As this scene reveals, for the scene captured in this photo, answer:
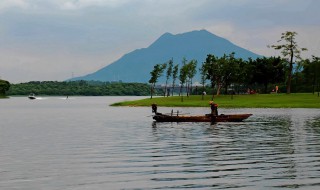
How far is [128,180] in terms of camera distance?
29.1m

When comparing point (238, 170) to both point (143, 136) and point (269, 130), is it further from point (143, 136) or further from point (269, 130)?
point (269, 130)

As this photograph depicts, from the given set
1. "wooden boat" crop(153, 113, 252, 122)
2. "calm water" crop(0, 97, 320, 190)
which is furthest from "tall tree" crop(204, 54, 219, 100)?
"calm water" crop(0, 97, 320, 190)

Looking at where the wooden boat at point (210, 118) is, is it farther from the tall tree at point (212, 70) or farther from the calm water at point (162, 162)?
the tall tree at point (212, 70)

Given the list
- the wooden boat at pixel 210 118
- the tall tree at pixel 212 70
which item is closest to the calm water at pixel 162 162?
the wooden boat at pixel 210 118

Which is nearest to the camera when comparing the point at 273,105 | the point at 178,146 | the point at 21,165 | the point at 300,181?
the point at 300,181

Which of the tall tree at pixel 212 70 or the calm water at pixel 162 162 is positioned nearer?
the calm water at pixel 162 162

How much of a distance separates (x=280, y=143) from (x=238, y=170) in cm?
1806

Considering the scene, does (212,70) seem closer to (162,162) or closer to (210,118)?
(210,118)

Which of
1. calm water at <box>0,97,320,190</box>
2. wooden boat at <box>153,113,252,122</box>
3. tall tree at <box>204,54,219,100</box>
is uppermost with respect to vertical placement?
tall tree at <box>204,54,219,100</box>

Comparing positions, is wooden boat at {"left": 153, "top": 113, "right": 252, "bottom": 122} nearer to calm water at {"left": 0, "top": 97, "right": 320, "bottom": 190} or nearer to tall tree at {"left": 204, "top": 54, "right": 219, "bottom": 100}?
calm water at {"left": 0, "top": 97, "right": 320, "bottom": 190}

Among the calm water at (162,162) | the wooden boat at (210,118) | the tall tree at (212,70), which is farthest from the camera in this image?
the tall tree at (212,70)

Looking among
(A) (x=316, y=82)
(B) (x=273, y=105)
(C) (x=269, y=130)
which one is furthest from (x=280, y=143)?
(A) (x=316, y=82)

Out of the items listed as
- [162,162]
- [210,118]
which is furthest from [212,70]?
[162,162]

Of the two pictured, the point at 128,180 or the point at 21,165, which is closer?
the point at 128,180
